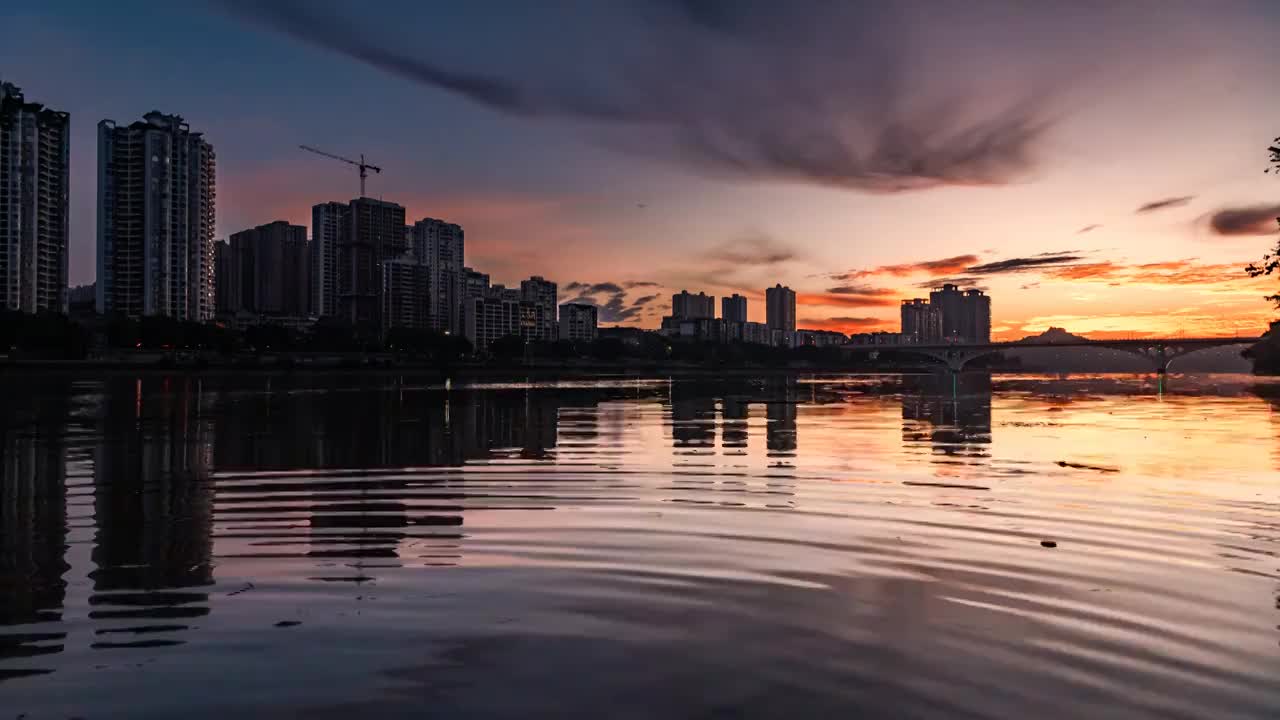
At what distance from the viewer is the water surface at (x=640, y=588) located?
587 centimetres

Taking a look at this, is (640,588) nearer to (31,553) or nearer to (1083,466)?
(31,553)

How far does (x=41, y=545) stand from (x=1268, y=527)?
16.6 metres

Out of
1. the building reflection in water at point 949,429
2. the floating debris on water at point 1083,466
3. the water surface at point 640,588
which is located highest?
the building reflection in water at point 949,429

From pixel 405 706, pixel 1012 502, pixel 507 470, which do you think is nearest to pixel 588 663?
pixel 405 706

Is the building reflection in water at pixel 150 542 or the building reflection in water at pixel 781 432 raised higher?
the building reflection in water at pixel 781 432

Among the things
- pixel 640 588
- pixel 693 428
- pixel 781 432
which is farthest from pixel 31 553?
pixel 693 428

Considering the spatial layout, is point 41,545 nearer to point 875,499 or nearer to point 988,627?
point 988,627

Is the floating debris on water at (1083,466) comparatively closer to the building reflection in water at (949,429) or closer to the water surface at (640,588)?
the water surface at (640,588)

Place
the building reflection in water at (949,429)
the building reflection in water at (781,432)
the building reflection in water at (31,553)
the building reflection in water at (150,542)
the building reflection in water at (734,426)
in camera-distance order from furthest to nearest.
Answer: the building reflection in water at (734,426)
the building reflection in water at (949,429)
the building reflection in water at (781,432)
the building reflection in water at (150,542)
the building reflection in water at (31,553)

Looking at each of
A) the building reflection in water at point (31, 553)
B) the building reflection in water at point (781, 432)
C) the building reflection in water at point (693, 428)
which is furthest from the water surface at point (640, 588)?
the building reflection in water at point (693, 428)

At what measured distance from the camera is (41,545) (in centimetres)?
1070

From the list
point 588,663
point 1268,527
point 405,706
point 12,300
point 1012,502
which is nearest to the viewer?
point 405,706

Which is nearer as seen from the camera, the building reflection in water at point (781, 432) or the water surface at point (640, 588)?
the water surface at point (640, 588)

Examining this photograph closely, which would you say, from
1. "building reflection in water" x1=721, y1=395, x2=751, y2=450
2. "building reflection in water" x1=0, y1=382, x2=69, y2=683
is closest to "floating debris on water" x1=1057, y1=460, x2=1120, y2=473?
"building reflection in water" x1=721, y1=395, x2=751, y2=450
